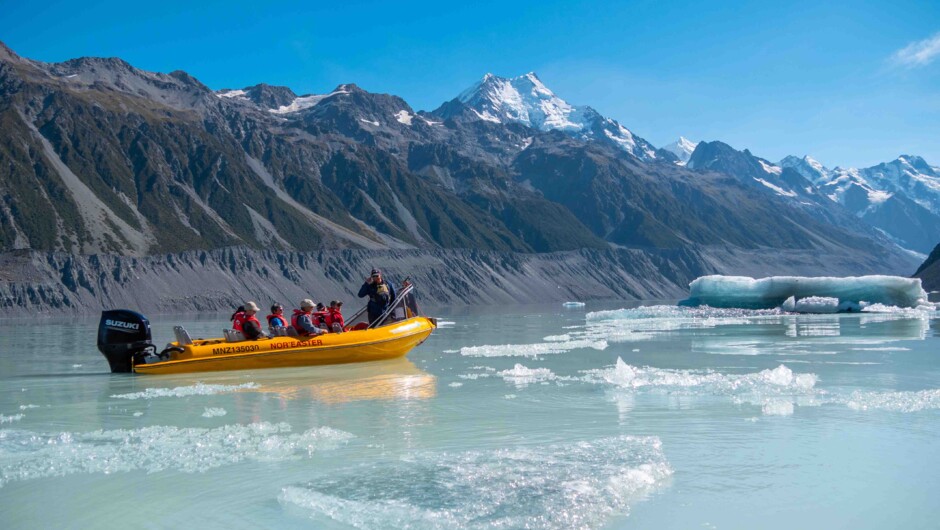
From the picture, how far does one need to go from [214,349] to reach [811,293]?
46230 mm

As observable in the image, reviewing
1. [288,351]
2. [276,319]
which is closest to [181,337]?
[276,319]

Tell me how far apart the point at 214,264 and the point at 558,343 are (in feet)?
301

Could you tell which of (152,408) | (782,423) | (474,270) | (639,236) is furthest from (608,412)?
(639,236)

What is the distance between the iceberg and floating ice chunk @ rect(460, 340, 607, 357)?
29.9m

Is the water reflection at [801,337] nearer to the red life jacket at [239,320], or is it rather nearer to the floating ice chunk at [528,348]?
the floating ice chunk at [528,348]

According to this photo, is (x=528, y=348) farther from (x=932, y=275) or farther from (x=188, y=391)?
(x=932, y=275)

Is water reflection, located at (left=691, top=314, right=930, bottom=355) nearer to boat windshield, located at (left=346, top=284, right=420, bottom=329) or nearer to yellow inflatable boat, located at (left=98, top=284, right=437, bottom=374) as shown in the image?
boat windshield, located at (left=346, top=284, right=420, bottom=329)

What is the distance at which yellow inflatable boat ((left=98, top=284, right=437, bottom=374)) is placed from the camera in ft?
58.5

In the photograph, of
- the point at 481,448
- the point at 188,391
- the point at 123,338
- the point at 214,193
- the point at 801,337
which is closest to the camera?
the point at 481,448

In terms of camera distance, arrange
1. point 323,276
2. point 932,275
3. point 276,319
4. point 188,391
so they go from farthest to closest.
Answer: point 323,276 → point 932,275 → point 276,319 → point 188,391

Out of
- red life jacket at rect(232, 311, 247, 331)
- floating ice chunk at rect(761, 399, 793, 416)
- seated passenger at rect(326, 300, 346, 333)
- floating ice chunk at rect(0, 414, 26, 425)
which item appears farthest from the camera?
seated passenger at rect(326, 300, 346, 333)

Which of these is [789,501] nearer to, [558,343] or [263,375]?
[263,375]

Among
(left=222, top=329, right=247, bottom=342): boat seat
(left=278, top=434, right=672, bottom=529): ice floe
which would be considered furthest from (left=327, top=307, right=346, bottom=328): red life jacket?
(left=278, top=434, right=672, bottom=529): ice floe

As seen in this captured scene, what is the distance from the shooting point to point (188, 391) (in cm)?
1518
